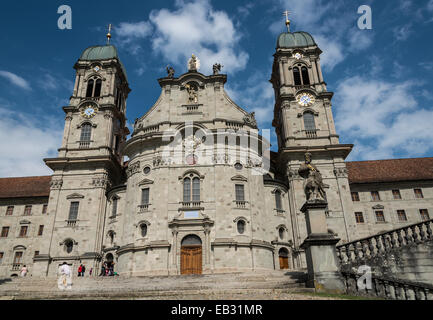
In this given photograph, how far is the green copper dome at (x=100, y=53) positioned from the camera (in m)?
42.3

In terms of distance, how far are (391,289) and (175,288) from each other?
31.7 feet

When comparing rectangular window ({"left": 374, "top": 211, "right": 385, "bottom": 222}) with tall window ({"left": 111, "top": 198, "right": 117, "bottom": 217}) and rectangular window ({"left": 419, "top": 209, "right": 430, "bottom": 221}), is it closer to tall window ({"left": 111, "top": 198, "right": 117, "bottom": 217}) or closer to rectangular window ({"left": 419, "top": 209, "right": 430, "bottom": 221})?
rectangular window ({"left": 419, "top": 209, "right": 430, "bottom": 221})

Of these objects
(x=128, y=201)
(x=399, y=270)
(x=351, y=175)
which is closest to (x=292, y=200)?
(x=351, y=175)

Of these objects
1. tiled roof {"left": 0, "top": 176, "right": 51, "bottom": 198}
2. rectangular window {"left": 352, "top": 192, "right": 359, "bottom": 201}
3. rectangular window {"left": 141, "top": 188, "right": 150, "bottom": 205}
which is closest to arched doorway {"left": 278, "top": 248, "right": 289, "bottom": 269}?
rectangular window {"left": 352, "top": 192, "right": 359, "bottom": 201}

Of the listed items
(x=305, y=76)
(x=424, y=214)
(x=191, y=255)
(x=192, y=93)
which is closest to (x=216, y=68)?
(x=192, y=93)

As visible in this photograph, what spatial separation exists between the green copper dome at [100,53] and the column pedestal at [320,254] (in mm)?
36263

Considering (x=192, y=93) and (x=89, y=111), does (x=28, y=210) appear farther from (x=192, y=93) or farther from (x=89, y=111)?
(x=192, y=93)

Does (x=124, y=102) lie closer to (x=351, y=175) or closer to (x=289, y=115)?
(x=289, y=115)

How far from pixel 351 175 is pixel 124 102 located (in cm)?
3094

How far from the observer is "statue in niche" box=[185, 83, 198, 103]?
112 ft

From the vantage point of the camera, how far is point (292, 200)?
31828 mm

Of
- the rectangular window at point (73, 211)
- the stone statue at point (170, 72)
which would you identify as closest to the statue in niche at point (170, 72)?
the stone statue at point (170, 72)

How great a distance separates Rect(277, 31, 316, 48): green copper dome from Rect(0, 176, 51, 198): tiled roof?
34.5 metres

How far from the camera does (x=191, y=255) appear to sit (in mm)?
27422
